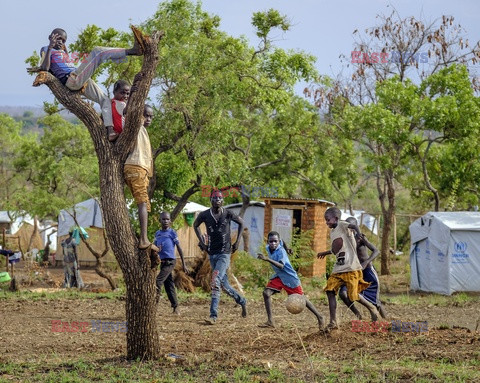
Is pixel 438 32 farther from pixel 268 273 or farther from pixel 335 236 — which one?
pixel 335 236

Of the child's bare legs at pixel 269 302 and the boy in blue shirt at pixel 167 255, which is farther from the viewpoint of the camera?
the boy in blue shirt at pixel 167 255

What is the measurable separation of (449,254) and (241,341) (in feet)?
34.9

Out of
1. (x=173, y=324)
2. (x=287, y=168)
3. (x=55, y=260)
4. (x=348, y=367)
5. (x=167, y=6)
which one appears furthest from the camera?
(x=55, y=260)

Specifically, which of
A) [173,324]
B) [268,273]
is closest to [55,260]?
[268,273]

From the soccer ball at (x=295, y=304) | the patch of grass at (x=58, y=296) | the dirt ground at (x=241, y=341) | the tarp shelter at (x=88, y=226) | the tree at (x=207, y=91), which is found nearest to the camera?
the dirt ground at (x=241, y=341)

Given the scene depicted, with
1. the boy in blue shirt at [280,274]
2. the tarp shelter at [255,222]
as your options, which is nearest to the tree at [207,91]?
the boy in blue shirt at [280,274]

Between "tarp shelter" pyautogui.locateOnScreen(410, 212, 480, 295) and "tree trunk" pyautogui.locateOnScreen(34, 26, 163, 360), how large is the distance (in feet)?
40.7

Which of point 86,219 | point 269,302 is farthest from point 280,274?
point 86,219

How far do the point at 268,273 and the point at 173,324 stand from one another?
6.37 metres

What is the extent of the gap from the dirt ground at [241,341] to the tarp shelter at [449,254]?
18.4 feet

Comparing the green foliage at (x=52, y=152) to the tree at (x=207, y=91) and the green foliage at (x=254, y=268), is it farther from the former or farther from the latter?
the green foliage at (x=254, y=268)

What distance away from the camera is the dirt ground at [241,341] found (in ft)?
26.1

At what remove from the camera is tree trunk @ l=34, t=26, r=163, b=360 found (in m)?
7.35

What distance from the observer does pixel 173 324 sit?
37.1ft
